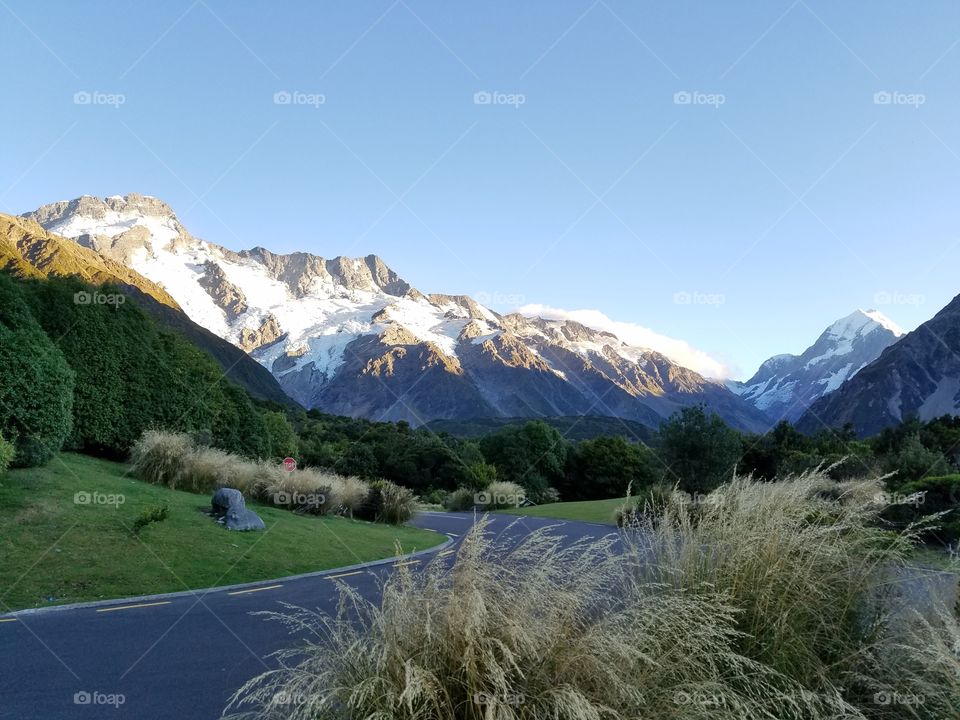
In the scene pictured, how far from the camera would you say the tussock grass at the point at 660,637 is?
379 cm

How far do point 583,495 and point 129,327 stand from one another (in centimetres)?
3914

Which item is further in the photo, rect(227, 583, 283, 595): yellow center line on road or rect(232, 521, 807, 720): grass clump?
rect(227, 583, 283, 595): yellow center line on road

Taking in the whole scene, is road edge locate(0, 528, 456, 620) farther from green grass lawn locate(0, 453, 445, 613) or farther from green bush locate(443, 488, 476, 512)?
green bush locate(443, 488, 476, 512)

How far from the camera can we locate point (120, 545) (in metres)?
11.6

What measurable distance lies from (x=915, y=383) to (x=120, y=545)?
22148cm

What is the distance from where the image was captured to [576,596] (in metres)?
4.31

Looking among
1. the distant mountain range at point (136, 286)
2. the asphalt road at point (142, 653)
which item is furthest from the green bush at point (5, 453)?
the distant mountain range at point (136, 286)

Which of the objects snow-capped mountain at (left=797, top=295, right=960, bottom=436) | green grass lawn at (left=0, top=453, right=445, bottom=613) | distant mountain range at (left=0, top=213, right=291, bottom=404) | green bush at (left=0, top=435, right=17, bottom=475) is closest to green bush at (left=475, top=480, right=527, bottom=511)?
green grass lawn at (left=0, top=453, right=445, bottom=613)

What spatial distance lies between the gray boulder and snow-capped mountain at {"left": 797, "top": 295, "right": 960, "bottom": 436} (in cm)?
18060

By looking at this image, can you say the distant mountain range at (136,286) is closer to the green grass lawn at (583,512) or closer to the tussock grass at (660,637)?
the green grass lawn at (583,512)

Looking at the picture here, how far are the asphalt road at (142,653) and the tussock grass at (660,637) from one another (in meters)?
0.65

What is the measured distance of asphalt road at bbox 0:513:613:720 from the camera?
230 inches

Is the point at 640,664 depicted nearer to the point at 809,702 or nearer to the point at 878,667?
the point at 809,702

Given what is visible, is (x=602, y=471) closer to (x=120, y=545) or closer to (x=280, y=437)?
(x=280, y=437)
